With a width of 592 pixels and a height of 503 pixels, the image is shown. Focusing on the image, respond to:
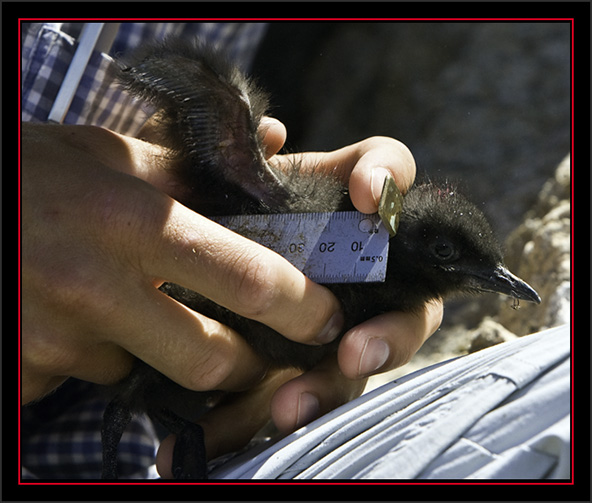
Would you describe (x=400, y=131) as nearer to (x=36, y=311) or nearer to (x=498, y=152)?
(x=498, y=152)

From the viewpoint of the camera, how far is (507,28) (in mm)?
3855

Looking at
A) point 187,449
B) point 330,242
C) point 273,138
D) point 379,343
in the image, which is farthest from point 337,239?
point 187,449

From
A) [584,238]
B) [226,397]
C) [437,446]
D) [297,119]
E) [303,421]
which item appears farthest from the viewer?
[297,119]

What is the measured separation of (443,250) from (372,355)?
1.27 feet

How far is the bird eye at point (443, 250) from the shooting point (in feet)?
6.28

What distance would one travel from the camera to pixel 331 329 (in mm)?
1781

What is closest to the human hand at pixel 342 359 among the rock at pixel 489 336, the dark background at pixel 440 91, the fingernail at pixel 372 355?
the fingernail at pixel 372 355

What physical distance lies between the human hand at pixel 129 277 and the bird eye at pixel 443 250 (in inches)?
14.6

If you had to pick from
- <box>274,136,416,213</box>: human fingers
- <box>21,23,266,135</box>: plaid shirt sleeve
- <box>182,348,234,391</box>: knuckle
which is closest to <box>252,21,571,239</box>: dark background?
<box>21,23,266,135</box>: plaid shirt sleeve

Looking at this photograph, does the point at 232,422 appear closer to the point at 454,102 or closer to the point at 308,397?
the point at 308,397

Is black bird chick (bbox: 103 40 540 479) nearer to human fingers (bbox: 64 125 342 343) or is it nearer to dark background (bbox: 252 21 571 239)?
human fingers (bbox: 64 125 342 343)

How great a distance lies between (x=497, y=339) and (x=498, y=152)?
59.7 inches

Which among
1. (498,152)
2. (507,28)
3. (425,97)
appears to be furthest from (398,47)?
(498,152)

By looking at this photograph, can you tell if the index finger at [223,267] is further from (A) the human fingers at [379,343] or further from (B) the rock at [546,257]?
(B) the rock at [546,257]
